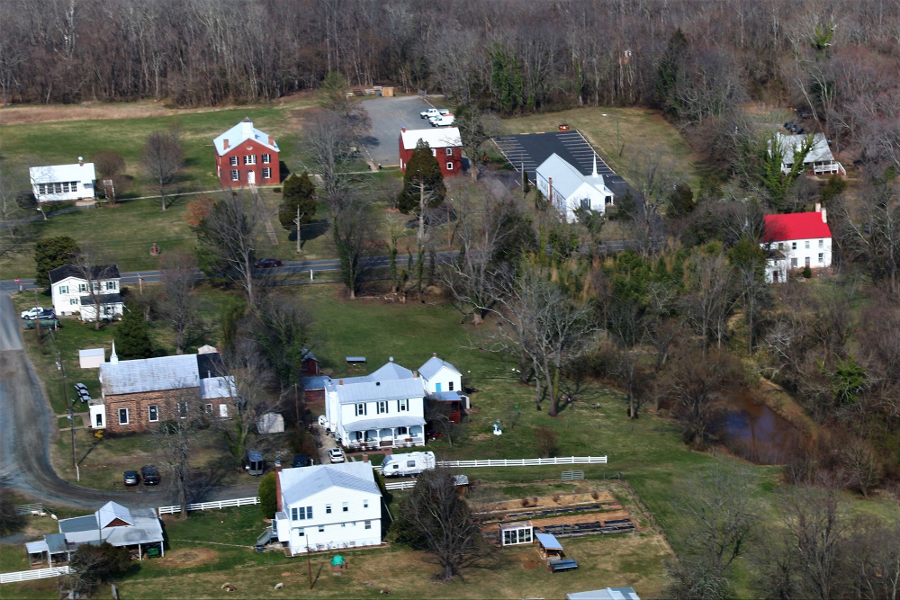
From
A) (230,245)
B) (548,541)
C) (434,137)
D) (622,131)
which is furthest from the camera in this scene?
(622,131)

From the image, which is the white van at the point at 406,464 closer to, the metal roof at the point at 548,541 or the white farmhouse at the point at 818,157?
the metal roof at the point at 548,541

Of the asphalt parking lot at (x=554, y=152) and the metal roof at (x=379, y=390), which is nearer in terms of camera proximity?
the metal roof at (x=379, y=390)

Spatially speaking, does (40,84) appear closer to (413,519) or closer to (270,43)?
(270,43)

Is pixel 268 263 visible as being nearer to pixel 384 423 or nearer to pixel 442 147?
pixel 442 147

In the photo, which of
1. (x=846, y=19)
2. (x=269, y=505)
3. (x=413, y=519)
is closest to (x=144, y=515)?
(x=269, y=505)

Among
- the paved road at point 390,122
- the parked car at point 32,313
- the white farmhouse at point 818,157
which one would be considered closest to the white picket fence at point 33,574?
the parked car at point 32,313

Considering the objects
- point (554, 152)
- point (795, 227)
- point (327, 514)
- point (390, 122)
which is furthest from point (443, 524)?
point (390, 122)
